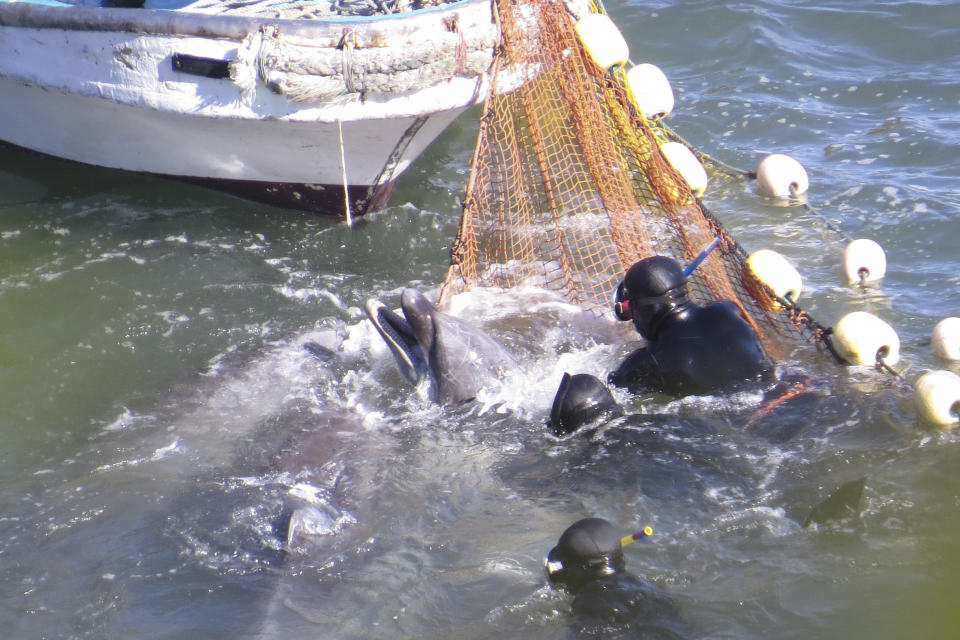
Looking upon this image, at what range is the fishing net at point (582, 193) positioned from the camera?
6.08 metres

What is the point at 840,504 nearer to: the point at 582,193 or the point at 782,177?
the point at 582,193

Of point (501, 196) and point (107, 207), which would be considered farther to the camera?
point (107, 207)

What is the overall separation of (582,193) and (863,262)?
1.99 m

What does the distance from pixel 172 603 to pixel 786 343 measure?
12.7 ft

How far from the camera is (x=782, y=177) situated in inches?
308

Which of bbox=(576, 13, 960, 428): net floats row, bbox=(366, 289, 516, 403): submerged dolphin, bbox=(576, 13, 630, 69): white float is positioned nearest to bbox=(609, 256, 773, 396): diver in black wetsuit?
bbox=(576, 13, 960, 428): net floats row

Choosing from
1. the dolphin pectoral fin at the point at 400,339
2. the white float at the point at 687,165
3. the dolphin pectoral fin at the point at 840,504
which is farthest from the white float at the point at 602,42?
the dolphin pectoral fin at the point at 840,504

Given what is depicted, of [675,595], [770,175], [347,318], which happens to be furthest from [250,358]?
[770,175]

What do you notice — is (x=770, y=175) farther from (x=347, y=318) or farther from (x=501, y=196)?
(x=347, y=318)

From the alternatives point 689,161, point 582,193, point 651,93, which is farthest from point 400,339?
point 651,93

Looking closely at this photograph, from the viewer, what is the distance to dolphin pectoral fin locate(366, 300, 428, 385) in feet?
17.4

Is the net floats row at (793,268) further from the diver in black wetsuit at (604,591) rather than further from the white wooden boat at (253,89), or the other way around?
the diver in black wetsuit at (604,591)

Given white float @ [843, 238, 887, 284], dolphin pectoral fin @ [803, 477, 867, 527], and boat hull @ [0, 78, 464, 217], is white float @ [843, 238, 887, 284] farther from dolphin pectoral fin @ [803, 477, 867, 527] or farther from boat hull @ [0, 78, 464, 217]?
boat hull @ [0, 78, 464, 217]

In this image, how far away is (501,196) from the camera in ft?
22.4
